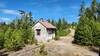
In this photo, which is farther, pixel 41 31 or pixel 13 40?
pixel 41 31

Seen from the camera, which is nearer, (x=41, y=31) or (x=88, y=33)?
(x=88, y=33)

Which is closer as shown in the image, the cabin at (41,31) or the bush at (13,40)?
the bush at (13,40)

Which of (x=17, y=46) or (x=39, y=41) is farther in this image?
(x=39, y=41)

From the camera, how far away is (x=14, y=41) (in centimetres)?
3216

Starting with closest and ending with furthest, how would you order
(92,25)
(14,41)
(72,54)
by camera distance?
(72,54) < (14,41) < (92,25)

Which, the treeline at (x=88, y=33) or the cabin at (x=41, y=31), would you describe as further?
the cabin at (x=41, y=31)

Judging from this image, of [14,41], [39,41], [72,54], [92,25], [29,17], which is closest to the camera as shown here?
[72,54]

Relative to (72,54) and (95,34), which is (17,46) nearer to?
(72,54)

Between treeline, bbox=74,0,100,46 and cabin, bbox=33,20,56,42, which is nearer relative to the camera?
treeline, bbox=74,0,100,46

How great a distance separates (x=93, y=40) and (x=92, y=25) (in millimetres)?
3062

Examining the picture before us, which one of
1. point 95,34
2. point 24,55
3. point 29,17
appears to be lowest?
point 24,55

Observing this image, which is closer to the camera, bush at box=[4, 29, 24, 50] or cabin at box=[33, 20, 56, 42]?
bush at box=[4, 29, 24, 50]

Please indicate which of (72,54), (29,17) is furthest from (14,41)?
(29,17)

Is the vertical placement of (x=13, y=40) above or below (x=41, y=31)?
below
